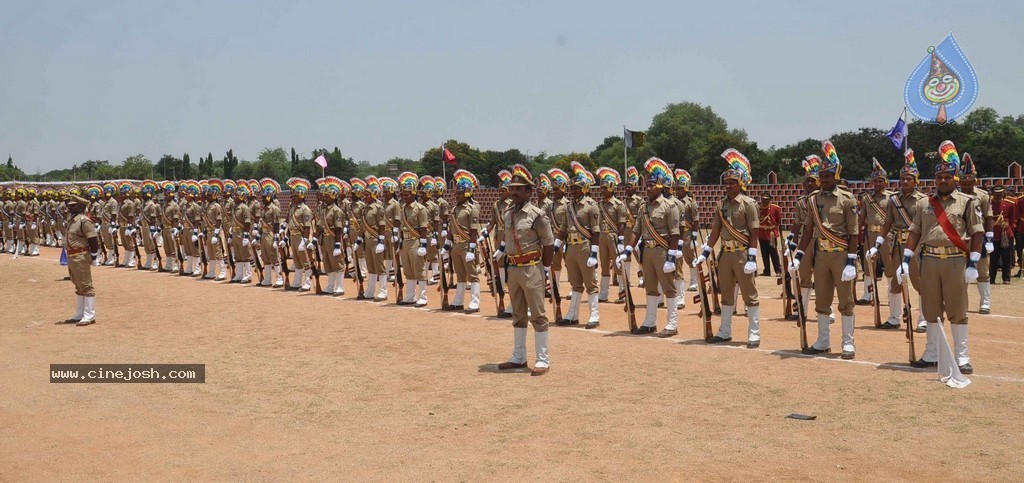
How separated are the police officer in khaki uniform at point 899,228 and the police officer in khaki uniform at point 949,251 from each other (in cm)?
25

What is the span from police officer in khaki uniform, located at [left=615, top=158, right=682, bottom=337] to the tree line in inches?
237

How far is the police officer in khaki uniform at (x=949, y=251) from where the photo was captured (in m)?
10.2

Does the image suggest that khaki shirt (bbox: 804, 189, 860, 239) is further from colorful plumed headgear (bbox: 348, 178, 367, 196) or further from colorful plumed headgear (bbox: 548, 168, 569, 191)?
colorful plumed headgear (bbox: 348, 178, 367, 196)

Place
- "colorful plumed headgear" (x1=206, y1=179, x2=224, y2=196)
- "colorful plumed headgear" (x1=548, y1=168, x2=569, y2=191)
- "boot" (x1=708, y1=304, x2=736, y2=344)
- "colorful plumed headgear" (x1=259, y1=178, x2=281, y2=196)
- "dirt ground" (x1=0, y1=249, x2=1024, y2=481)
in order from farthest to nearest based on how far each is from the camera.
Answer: "colorful plumed headgear" (x1=206, y1=179, x2=224, y2=196) < "colorful plumed headgear" (x1=259, y1=178, x2=281, y2=196) < "colorful plumed headgear" (x1=548, y1=168, x2=569, y2=191) < "boot" (x1=708, y1=304, x2=736, y2=344) < "dirt ground" (x1=0, y1=249, x2=1024, y2=481)

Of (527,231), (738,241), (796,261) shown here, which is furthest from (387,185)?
(796,261)

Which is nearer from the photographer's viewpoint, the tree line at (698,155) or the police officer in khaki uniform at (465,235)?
the police officer in khaki uniform at (465,235)

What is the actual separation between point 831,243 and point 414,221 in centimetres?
809

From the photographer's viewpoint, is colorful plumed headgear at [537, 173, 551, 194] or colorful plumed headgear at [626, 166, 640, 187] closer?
colorful plumed headgear at [537, 173, 551, 194]

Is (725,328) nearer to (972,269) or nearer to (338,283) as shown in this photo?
(972,269)

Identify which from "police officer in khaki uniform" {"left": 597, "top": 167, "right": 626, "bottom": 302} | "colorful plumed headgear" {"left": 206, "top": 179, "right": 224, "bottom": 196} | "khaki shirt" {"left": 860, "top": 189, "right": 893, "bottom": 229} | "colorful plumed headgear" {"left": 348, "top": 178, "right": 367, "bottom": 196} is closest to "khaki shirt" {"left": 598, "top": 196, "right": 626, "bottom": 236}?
"police officer in khaki uniform" {"left": 597, "top": 167, "right": 626, "bottom": 302}

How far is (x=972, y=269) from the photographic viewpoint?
9.97 m

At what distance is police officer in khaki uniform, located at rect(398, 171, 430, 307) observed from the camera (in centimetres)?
1738

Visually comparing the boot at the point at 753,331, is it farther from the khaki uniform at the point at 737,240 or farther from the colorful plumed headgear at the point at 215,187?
the colorful plumed headgear at the point at 215,187

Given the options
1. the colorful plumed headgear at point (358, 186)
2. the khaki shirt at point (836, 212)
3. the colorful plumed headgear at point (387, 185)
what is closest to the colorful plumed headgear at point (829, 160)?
the khaki shirt at point (836, 212)
